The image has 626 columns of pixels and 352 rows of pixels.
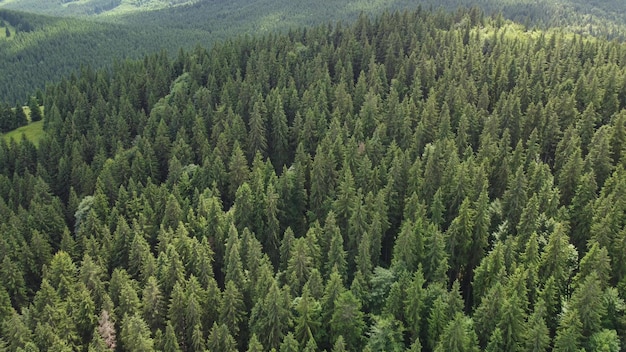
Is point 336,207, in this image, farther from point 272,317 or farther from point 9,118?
point 9,118

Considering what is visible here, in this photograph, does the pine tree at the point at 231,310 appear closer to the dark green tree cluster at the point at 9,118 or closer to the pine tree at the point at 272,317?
the pine tree at the point at 272,317

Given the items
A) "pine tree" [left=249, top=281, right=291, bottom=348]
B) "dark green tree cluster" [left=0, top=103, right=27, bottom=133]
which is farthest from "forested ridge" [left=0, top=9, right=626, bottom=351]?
"dark green tree cluster" [left=0, top=103, right=27, bottom=133]

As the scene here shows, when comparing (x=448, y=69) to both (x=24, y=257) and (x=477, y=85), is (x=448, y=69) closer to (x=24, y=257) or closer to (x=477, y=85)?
(x=477, y=85)

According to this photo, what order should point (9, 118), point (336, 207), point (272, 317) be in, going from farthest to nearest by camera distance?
point (9, 118)
point (336, 207)
point (272, 317)

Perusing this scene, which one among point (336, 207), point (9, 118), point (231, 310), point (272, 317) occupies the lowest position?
point (9, 118)

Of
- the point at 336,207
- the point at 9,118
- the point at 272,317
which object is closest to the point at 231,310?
the point at 272,317

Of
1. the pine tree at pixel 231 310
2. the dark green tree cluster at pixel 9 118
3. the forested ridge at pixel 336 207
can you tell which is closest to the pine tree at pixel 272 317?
the forested ridge at pixel 336 207

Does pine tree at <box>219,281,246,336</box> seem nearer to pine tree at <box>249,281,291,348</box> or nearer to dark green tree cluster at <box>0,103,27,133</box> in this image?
pine tree at <box>249,281,291,348</box>

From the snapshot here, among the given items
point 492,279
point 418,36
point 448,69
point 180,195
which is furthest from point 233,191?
point 418,36
